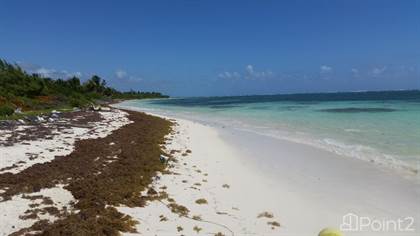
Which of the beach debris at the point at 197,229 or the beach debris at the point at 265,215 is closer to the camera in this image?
the beach debris at the point at 197,229

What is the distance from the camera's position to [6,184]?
267 inches

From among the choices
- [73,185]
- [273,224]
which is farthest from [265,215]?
[73,185]

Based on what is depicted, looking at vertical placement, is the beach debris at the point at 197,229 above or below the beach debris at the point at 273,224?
above

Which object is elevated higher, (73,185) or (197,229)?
(73,185)

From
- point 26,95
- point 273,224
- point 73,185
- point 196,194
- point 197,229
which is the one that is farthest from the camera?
point 26,95

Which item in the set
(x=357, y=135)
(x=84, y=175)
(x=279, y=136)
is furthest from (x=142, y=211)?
(x=357, y=135)

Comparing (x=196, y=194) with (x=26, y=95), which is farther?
(x=26, y=95)

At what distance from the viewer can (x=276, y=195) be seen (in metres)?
7.25

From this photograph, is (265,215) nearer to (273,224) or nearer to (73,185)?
(273,224)

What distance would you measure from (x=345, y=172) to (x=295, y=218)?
3.90m

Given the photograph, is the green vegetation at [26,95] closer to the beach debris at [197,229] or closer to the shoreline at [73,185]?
the shoreline at [73,185]

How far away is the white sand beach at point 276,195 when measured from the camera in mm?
5605

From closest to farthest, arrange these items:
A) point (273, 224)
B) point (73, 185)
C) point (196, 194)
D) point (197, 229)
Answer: point (197, 229) → point (273, 224) → point (73, 185) → point (196, 194)

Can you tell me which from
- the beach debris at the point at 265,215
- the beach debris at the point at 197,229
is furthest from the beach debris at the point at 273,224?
the beach debris at the point at 197,229
